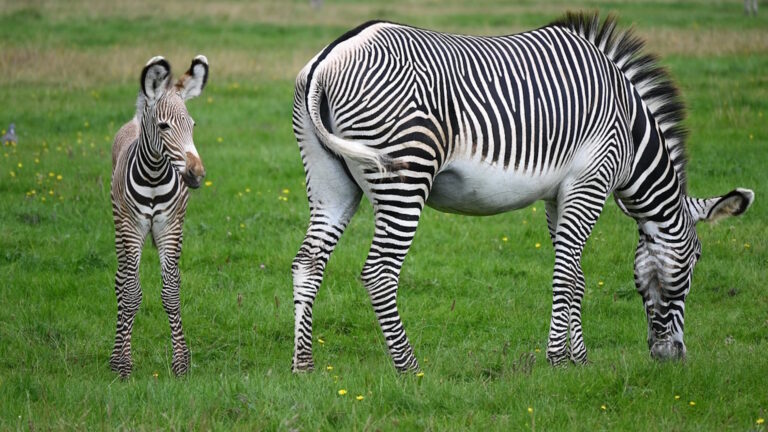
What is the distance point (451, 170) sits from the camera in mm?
6789

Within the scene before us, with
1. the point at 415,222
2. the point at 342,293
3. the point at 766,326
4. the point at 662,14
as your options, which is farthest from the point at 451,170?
the point at 662,14

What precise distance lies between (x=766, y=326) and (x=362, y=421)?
4.60 metres

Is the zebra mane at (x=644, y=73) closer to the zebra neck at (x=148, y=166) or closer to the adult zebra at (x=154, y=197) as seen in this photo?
the adult zebra at (x=154, y=197)

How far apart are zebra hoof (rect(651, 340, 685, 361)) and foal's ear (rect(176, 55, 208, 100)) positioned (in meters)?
4.12

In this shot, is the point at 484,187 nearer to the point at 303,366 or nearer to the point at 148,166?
the point at 303,366

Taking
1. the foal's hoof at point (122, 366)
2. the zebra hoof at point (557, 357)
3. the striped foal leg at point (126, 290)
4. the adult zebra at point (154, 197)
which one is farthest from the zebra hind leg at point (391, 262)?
the foal's hoof at point (122, 366)

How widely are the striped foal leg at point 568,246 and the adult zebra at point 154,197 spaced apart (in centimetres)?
304

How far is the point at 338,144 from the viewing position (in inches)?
248

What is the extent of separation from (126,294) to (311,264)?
1664 mm

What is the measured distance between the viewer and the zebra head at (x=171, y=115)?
6.42 m

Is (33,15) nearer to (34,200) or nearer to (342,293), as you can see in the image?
(34,200)

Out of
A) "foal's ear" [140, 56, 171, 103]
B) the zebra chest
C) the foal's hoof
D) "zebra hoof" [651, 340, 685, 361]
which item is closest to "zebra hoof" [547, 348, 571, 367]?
"zebra hoof" [651, 340, 685, 361]

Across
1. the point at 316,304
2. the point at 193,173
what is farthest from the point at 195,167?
the point at 316,304

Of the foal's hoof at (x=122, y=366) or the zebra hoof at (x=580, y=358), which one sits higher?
the foal's hoof at (x=122, y=366)
